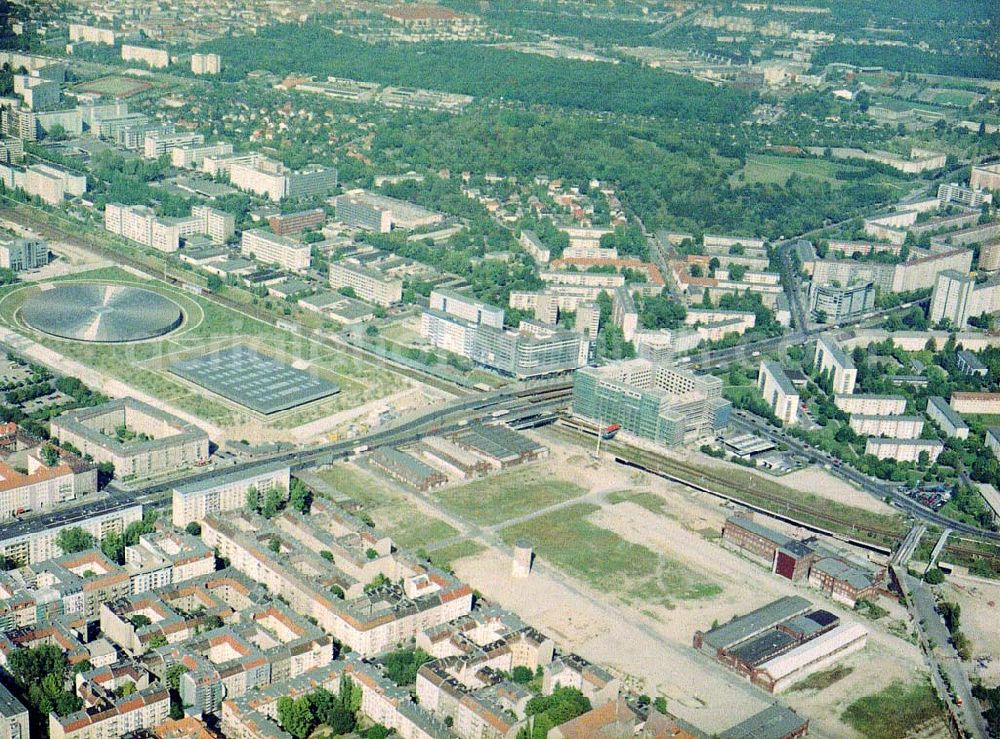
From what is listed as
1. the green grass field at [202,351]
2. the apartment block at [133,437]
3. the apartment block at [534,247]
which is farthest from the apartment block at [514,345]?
the apartment block at [133,437]

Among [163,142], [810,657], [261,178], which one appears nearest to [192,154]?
[163,142]

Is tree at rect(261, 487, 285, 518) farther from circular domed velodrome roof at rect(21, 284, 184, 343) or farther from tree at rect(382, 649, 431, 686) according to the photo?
circular domed velodrome roof at rect(21, 284, 184, 343)

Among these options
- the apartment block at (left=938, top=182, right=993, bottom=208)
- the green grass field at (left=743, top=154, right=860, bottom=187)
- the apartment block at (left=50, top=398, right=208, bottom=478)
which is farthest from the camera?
the green grass field at (left=743, top=154, right=860, bottom=187)

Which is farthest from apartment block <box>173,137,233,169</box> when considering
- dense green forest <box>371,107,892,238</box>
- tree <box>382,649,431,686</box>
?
tree <box>382,649,431,686</box>

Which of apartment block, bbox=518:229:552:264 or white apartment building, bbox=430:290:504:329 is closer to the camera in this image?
white apartment building, bbox=430:290:504:329

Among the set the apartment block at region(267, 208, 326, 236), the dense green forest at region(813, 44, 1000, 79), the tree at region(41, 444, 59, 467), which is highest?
the dense green forest at region(813, 44, 1000, 79)

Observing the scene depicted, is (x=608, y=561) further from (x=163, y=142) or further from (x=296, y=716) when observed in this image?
(x=163, y=142)

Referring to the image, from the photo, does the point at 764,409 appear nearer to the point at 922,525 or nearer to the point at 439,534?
the point at 922,525

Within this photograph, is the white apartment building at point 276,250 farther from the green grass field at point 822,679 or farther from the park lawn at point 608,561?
the green grass field at point 822,679
